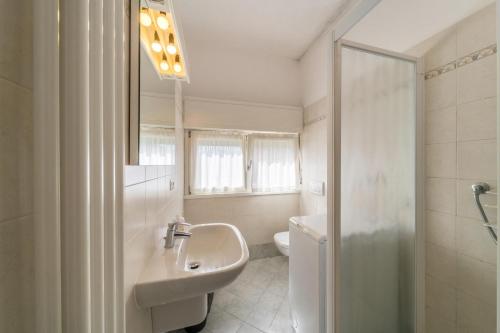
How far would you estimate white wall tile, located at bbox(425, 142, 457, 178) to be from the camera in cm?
98

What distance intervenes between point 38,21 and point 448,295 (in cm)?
188

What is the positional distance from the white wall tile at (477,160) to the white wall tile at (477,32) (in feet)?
1.60

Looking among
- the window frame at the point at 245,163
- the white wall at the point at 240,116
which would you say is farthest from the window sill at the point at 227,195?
the white wall at the point at 240,116

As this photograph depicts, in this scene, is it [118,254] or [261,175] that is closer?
[118,254]

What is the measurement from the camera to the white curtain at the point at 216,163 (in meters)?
2.14

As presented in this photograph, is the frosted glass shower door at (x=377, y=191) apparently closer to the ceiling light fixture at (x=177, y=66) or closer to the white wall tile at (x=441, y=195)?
→ the white wall tile at (x=441, y=195)

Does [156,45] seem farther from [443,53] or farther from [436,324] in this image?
[436,324]

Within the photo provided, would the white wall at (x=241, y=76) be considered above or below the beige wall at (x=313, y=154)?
above

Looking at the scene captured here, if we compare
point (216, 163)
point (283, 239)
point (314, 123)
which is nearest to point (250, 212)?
point (283, 239)

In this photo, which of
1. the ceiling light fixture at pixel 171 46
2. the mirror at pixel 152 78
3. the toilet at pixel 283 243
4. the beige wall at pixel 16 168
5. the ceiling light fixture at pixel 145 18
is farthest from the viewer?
the toilet at pixel 283 243

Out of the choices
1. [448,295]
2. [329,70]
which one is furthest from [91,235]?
[448,295]

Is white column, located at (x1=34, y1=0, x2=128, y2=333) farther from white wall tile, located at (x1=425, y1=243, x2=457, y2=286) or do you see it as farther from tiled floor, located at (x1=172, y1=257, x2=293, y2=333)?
white wall tile, located at (x1=425, y1=243, x2=457, y2=286)

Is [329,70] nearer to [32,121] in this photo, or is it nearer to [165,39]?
[165,39]

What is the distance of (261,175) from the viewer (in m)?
2.36
